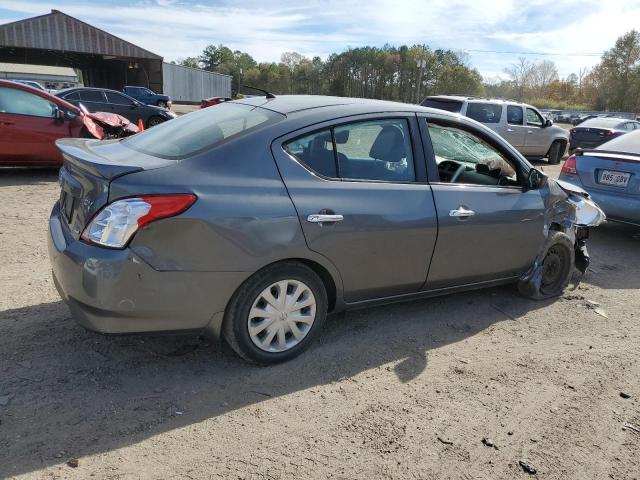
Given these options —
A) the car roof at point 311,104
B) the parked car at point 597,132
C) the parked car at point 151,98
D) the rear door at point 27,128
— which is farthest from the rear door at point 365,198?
the parked car at point 151,98

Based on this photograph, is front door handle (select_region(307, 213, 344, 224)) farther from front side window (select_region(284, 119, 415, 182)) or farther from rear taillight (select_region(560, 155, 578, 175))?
rear taillight (select_region(560, 155, 578, 175))

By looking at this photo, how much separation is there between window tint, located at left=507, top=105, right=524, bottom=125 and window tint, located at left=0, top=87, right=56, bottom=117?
11.3 meters

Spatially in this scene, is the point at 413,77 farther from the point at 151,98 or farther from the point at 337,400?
the point at 337,400

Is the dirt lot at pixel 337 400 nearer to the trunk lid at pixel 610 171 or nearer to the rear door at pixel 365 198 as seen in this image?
the rear door at pixel 365 198

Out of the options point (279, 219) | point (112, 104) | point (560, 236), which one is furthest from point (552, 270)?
point (112, 104)

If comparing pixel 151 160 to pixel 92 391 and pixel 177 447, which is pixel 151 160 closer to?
pixel 92 391

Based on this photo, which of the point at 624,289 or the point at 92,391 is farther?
the point at 624,289

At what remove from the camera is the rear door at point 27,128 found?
26.6 feet

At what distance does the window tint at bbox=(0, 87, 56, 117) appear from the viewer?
322 inches

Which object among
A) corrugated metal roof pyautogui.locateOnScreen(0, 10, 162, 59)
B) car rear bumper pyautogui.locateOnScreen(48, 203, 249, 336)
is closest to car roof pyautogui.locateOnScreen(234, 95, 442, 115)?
car rear bumper pyautogui.locateOnScreen(48, 203, 249, 336)

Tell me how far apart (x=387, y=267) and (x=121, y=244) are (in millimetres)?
1720

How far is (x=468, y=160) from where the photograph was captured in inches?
179

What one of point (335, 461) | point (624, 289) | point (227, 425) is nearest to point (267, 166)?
point (227, 425)

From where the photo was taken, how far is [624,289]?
17.1ft
